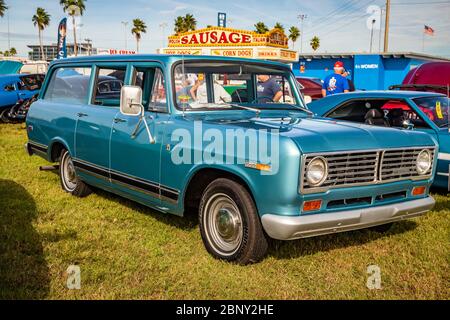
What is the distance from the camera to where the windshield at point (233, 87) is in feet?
15.7

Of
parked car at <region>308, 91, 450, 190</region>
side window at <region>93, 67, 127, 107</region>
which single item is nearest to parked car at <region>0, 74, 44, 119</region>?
side window at <region>93, 67, 127, 107</region>

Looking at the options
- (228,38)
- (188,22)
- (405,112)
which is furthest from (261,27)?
(405,112)

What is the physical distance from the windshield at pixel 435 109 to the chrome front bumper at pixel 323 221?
2.92 metres

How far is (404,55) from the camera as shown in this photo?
87.7ft

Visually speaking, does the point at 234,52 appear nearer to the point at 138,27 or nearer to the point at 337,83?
the point at 337,83

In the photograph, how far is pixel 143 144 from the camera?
4.84 meters

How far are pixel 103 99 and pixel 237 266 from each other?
9.20ft

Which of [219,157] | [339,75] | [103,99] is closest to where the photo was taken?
[219,157]

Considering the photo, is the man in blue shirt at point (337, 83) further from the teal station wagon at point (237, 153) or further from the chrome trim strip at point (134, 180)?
the chrome trim strip at point (134, 180)

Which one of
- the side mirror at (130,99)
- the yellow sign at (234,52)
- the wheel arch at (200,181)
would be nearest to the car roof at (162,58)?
the side mirror at (130,99)

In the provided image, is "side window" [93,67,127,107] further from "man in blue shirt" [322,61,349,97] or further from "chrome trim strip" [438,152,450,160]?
"man in blue shirt" [322,61,349,97]

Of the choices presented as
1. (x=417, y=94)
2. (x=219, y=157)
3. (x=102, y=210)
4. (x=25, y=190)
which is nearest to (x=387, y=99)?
(x=417, y=94)

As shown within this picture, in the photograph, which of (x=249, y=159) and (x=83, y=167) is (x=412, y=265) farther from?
(x=83, y=167)

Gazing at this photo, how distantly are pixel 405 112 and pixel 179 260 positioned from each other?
174 inches
